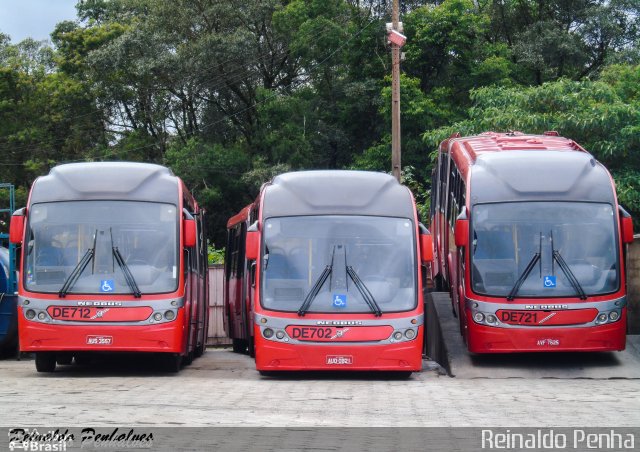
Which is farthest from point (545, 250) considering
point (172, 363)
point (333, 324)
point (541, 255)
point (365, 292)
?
point (172, 363)

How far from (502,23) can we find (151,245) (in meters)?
38.1

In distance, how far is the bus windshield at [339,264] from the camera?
15.7m

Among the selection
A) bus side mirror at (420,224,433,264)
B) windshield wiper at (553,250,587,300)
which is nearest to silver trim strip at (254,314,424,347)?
bus side mirror at (420,224,433,264)

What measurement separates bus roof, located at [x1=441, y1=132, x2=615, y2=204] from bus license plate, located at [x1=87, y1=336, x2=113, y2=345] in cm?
587

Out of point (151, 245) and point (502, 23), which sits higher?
point (502, 23)

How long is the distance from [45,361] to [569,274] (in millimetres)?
8103

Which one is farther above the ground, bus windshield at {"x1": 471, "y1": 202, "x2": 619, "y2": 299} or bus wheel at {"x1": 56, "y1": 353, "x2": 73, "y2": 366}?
bus windshield at {"x1": 471, "y1": 202, "x2": 619, "y2": 299}

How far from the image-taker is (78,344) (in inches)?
627

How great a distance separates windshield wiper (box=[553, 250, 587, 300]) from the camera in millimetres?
16438

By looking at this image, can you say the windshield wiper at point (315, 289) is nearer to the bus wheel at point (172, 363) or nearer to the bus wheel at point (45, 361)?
the bus wheel at point (172, 363)

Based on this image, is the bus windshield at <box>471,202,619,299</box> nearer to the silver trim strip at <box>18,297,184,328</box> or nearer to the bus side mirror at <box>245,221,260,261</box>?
the bus side mirror at <box>245,221,260,261</box>

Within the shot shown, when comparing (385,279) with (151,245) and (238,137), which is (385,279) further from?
→ (238,137)

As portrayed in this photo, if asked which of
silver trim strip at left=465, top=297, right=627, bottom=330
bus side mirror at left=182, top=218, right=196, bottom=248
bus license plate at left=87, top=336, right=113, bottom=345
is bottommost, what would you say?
bus license plate at left=87, top=336, right=113, bottom=345

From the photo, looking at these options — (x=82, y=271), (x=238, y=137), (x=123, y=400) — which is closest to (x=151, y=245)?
(x=82, y=271)
